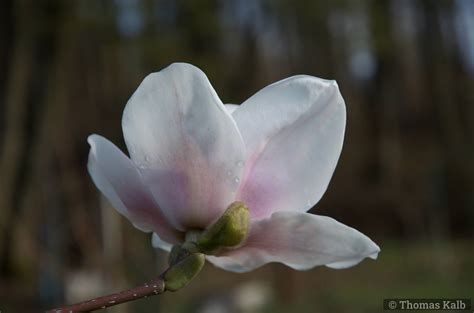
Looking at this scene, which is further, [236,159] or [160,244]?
[160,244]

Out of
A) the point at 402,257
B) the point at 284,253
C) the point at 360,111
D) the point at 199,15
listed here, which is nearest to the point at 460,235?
the point at 402,257

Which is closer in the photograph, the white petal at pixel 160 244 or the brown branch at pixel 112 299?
the brown branch at pixel 112 299

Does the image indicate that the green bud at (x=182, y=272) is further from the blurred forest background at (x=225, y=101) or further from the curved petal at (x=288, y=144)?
the blurred forest background at (x=225, y=101)

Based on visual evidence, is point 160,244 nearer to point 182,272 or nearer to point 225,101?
point 182,272

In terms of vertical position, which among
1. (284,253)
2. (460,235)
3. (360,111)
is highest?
(284,253)

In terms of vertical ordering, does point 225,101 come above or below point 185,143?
below

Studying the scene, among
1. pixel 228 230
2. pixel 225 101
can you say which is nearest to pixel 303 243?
pixel 228 230

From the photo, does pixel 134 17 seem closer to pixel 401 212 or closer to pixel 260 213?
pixel 260 213

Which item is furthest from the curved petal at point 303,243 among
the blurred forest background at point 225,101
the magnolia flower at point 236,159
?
the blurred forest background at point 225,101
